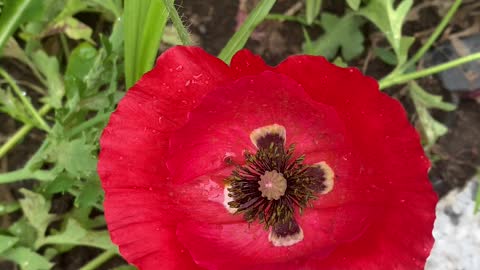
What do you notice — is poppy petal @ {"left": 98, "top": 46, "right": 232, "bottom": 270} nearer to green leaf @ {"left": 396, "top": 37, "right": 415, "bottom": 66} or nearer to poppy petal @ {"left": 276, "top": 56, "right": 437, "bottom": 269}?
poppy petal @ {"left": 276, "top": 56, "right": 437, "bottom": 269}

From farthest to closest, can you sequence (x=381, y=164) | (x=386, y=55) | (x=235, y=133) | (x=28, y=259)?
(x=386, y=55)
(x=28, y=259)
(x=235, y=133)
(x=381, y=164)

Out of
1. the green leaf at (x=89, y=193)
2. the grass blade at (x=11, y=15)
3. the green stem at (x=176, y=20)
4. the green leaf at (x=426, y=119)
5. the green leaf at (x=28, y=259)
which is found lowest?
the green leaf at (x=28, y=259)

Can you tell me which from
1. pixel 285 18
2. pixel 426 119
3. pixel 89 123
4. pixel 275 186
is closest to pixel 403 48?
pixel 426 119

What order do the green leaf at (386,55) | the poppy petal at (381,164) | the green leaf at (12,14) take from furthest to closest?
the green leaf at (386,55) < the green leaf at (12,14) < the poppy petal at (381,164)

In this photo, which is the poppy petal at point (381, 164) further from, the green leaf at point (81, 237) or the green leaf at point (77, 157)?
the green leaf at point (81, 237)

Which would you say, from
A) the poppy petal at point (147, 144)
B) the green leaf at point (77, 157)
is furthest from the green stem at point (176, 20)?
the green leaf at point (77, 157)

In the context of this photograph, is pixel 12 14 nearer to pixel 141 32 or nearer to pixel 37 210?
pixel 141 32

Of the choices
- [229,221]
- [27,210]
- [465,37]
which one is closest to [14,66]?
[27,210]
